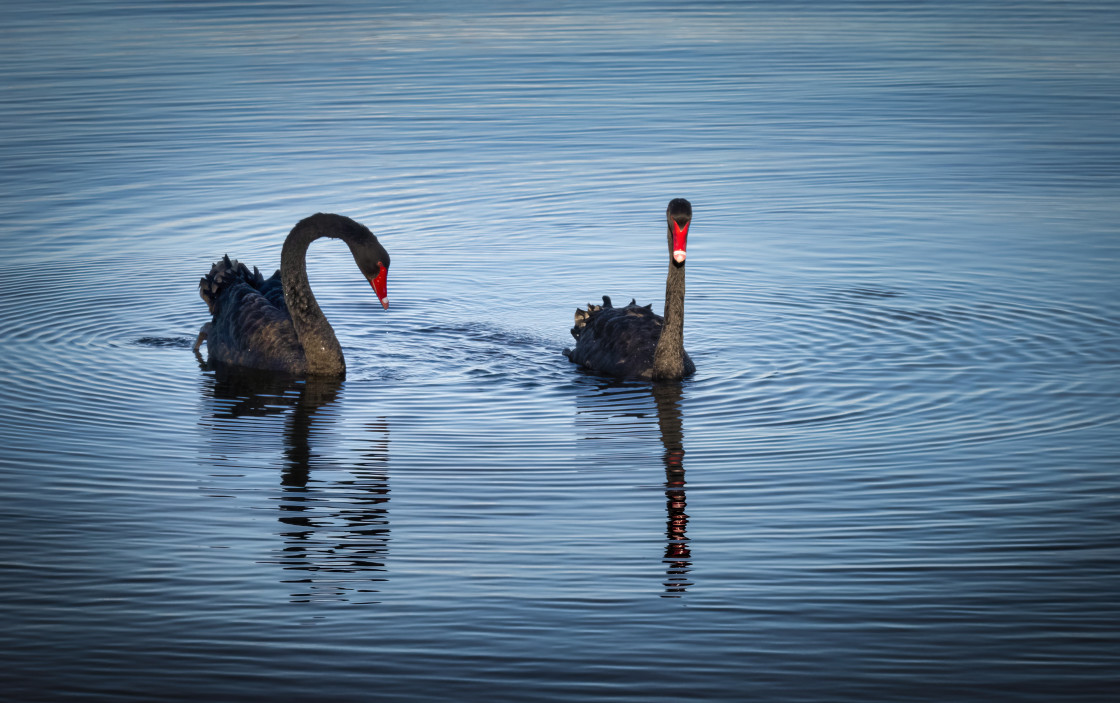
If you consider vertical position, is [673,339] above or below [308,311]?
below

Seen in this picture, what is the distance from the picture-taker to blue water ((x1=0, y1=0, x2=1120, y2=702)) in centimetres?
568

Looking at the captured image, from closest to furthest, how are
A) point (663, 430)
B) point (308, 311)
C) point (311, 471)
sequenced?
1. point (311, 471)
2. point (663, 430)
3. point (308, 311)

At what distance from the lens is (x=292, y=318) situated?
10523mm

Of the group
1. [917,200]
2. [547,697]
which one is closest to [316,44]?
[917,200]

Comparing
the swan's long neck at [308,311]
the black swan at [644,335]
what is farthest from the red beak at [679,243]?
the swan's long neck at [308,311]

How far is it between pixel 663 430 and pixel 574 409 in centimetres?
75

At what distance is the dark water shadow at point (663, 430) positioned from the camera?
6.54 meters

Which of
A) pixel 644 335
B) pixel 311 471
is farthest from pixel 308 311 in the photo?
pixel 311 471

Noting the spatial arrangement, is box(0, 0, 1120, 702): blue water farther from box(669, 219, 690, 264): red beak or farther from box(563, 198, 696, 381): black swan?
box(669, 219, 690, 264): red beak

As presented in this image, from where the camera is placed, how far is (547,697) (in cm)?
526

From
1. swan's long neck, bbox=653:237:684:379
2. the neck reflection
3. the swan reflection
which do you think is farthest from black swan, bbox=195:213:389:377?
the neck reflection

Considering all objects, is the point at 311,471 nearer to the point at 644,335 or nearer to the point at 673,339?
the point at 673,339

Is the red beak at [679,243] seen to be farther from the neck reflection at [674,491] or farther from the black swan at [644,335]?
the neck reflection at [674,491]

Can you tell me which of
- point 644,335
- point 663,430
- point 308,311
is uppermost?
point 308,311
